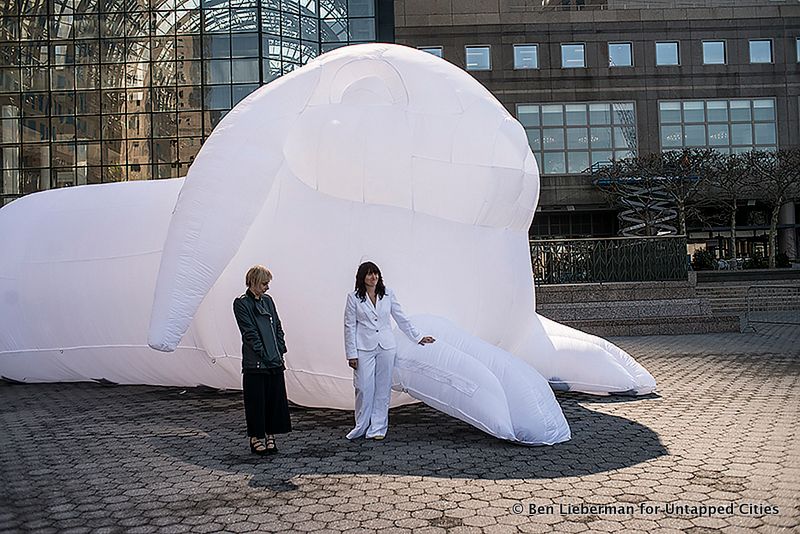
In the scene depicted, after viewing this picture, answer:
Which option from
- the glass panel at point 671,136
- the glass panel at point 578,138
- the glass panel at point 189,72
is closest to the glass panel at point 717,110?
the glass panel at point 671,136

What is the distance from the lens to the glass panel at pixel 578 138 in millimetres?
42500

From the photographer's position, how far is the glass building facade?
106 feet

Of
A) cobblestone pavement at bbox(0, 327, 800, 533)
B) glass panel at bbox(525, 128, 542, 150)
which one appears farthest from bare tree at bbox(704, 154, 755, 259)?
cobblestone pavement at bbox(0, 327, 800, 533)

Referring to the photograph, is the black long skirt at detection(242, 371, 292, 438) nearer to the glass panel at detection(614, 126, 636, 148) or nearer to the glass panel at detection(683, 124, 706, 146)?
the glass panel at detection(614, 126, 636, 148)

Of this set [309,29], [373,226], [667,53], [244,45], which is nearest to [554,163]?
[667,53]

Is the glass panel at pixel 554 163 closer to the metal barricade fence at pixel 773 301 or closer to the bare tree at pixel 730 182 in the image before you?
the bare tree at pixel 730 182

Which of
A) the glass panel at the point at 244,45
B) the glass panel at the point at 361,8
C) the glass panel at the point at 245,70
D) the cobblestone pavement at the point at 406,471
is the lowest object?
the cobblestone pavement at the point at 406,471

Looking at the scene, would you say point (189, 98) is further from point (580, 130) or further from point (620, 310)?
point (620, 310)

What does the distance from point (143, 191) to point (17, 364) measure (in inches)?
109

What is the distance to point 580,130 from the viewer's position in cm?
4256

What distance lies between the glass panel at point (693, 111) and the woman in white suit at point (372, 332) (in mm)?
39477

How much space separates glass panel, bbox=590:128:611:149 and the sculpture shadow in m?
36.3

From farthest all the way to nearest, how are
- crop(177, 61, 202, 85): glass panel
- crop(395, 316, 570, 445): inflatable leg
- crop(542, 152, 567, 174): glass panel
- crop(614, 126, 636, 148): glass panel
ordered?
crop(542, 152, 567, 174): glass panel
crop(614, 126, 636, 148): glass panel
crop(177, 61, 202, 85): glass panel
crop(395, 316, 570, 445): inflatable leg

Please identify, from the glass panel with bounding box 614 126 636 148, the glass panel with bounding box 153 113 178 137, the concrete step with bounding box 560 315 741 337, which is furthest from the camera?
the glass panel with bounding box 614 126 636 148
